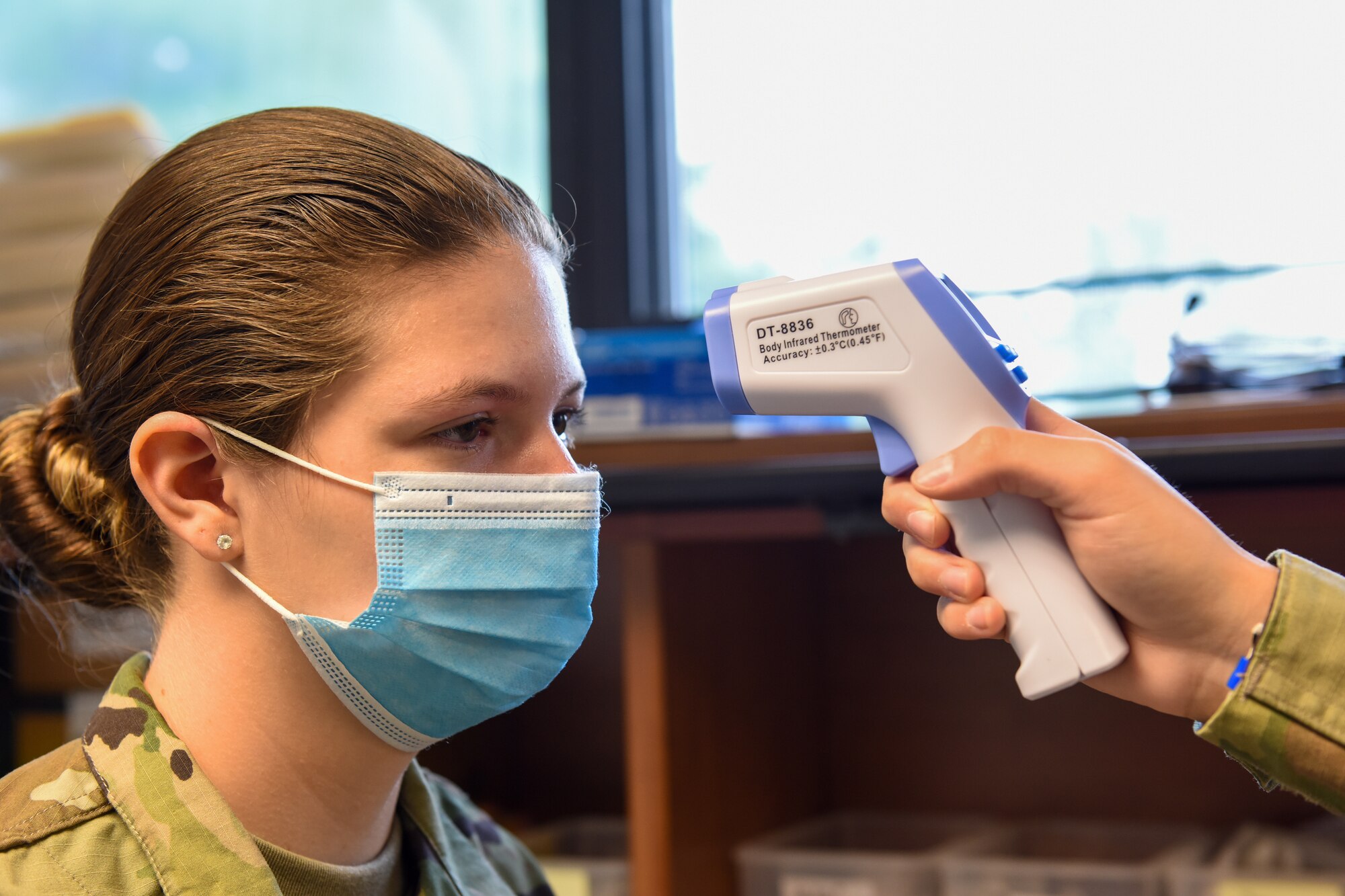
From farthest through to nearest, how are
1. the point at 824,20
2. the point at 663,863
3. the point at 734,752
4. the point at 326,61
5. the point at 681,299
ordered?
the point at 326,61, the point at 681,299, the point at 824,20, the point at 734,752, the point at 663,863

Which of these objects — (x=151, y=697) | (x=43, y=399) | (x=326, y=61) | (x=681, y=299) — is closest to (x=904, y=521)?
(x=151, y=697)

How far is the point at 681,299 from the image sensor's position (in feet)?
6.12

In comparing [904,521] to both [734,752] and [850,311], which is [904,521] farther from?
[734,752]

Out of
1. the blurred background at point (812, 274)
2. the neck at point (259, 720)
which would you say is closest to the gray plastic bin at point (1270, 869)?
the blurred background at point (812, 274)

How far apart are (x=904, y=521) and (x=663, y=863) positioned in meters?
0.60

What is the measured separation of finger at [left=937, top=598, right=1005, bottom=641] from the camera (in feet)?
2.50

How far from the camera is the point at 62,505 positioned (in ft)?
3.19

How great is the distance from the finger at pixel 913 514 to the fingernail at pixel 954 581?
2 cm

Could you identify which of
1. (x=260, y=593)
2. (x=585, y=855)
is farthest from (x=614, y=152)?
(x=260, y=593)

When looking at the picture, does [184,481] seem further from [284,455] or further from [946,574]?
[946,574]

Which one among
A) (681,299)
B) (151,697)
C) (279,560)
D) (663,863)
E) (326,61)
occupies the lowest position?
(663,863)

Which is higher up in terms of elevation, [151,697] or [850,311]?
[850,311]

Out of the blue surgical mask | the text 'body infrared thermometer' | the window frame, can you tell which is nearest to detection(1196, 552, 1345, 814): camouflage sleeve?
the text 'body infrared thermometer'

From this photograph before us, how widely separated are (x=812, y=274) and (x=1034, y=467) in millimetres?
465
